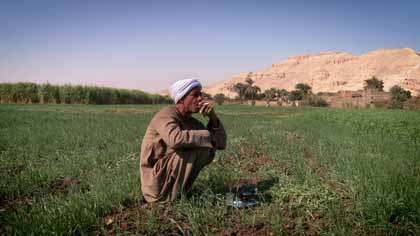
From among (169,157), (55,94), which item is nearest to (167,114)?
(169,157)

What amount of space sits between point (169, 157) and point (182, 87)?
0.71 meters

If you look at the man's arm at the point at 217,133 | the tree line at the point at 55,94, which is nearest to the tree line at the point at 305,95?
the tree line at the point at 55,94

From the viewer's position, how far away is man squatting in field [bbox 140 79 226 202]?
298 cm

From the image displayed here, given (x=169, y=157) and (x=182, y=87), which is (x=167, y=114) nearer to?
(x=182, y=87)

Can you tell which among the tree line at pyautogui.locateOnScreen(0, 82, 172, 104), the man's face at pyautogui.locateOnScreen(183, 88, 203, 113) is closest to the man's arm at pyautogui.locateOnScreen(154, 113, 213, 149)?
the man's face at pyautogui.locateOnScreen(183, 88, 203, 113)

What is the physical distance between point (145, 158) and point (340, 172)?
2.56m

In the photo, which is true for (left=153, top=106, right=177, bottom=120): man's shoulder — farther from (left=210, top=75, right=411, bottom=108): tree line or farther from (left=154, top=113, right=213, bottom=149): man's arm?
(left=210, top=75, right=411, bottom=108): tree line

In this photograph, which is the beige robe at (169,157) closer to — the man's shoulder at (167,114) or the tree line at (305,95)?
the man's shoulder at (167,114)

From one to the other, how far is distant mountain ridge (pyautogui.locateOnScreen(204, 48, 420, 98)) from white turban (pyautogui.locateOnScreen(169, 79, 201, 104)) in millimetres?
71736

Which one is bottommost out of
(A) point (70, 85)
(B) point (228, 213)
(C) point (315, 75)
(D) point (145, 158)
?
(B) point (228, 213)

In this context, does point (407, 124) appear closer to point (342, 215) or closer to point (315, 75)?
point (342, 215)

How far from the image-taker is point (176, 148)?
301 centimetres

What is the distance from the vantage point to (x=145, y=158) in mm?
3145

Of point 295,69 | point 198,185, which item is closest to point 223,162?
point 198,185
